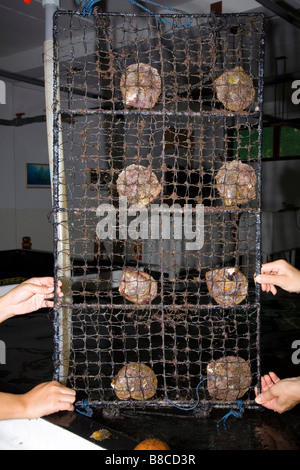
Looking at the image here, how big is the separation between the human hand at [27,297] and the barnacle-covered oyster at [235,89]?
0.90m

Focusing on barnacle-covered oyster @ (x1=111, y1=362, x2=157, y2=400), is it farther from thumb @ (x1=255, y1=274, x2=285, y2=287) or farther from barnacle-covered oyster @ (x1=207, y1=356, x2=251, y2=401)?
thumb @ (x1=255, y1=274, x2=285, y2=287)

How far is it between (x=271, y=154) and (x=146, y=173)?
20.7ft

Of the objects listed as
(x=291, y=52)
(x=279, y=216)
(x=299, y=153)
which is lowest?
(x=279, y=216)

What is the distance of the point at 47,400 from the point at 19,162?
5.75 metres

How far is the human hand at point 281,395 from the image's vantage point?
4.28 ft

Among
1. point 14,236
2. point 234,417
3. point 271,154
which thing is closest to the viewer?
point 234,417

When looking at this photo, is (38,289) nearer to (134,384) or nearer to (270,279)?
(134,384)

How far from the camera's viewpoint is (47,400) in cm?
132

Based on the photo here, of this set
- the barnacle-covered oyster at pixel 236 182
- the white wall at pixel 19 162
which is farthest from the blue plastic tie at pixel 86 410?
the white wall at pixel 19 162

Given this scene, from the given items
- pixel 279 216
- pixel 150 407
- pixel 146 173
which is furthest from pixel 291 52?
pixel 150 407

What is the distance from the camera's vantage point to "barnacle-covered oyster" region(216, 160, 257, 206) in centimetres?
136

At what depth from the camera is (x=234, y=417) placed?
1415 millimetres
